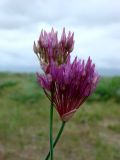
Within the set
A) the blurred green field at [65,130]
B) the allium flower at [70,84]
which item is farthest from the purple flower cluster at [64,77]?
the blurred green field at [65,130]

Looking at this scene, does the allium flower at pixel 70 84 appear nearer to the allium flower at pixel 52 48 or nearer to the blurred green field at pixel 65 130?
the allium flower at pixel 52 48

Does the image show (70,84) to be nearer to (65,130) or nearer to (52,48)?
(52,48)

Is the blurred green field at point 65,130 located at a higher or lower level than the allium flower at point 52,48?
lower

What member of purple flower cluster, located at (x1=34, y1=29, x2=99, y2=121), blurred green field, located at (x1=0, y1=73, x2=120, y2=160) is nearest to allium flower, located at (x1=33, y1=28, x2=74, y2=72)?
purple flower cluster, located at (x1=34, y1=29, x2=99, y2=121)

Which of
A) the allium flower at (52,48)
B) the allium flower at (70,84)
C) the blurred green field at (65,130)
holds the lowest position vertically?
the blurred green field at (65,130)

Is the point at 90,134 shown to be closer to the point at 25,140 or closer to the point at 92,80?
the point at 25,140

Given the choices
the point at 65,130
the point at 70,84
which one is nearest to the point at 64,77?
the point at 70,84

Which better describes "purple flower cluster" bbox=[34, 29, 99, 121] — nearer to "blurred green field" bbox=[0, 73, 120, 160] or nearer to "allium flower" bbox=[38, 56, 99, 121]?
"allium flower" bbox=[38, 56, 99, 121]
